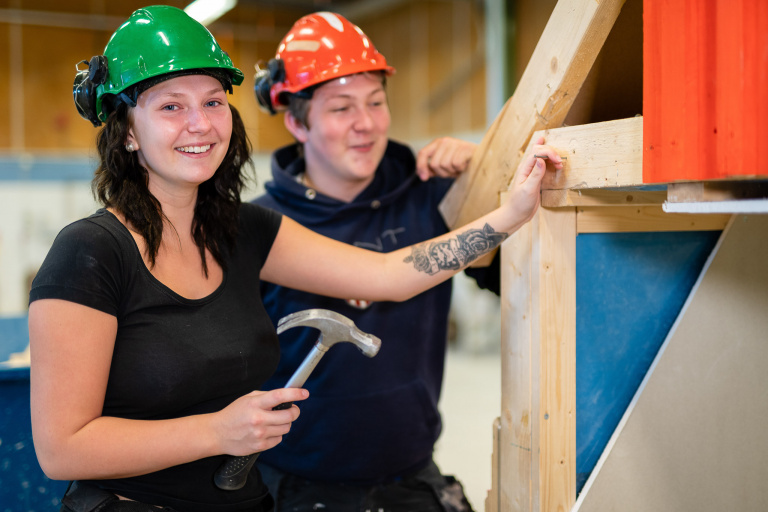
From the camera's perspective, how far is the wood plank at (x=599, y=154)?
124 cm

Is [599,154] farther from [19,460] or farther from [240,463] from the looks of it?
[19,460]

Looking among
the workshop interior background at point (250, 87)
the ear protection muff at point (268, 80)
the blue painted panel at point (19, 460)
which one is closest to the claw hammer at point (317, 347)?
the blue painted panel at point (19, 460)

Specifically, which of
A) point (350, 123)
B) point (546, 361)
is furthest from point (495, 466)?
point (350, 123)

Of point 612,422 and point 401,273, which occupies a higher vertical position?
point 401,273

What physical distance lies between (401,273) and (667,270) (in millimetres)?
629

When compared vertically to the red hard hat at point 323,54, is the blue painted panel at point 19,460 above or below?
below

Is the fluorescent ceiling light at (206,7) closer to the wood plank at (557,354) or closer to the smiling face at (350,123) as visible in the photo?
the smiling face at (350,123)

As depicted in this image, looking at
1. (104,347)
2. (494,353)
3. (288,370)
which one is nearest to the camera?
(104,347)

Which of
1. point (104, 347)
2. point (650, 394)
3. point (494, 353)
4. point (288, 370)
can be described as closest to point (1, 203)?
point (494, 353)

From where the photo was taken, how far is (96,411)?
4.09 feet

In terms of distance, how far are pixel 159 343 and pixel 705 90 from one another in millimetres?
1036

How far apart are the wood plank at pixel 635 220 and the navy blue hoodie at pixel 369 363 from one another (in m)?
0.57

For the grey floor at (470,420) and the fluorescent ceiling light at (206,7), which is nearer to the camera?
the grey floor at (470,420)

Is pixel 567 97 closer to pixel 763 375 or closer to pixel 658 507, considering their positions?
pixel 763 375
